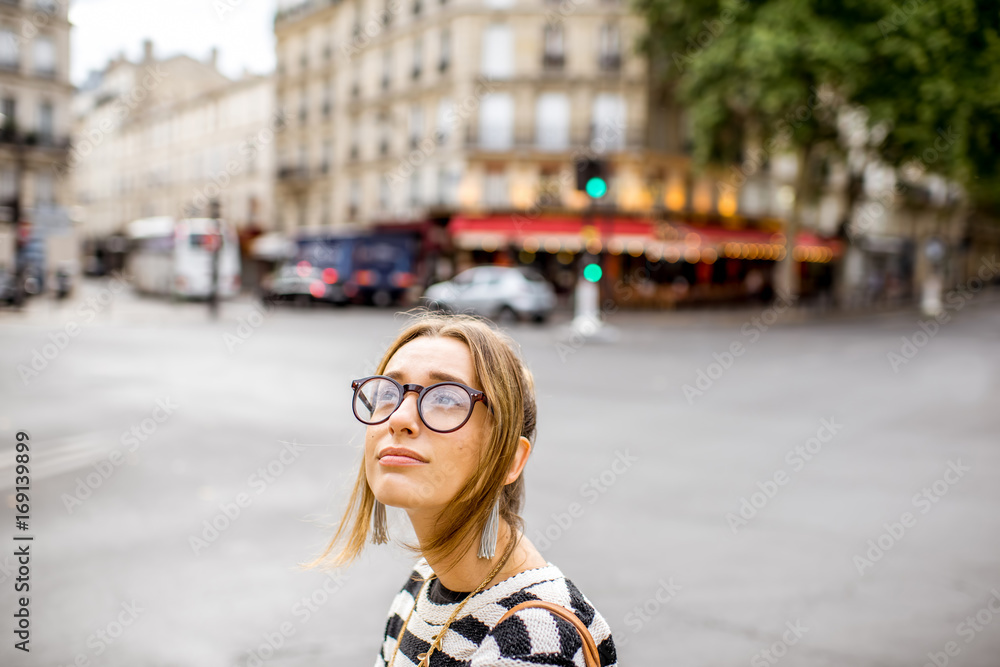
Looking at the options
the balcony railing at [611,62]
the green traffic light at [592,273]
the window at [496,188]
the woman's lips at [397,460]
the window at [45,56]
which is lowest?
the woman's lips at [397,460]

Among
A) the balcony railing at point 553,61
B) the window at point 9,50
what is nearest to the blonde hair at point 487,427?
the balcony railing at point 553,61

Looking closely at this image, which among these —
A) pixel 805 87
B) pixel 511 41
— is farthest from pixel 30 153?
pixel 805 87

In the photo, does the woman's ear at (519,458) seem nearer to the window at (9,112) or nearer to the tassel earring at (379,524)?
the tassel earring at (379,524)

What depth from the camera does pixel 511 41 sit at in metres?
34.0

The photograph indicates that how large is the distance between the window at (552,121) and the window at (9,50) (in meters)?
20.7

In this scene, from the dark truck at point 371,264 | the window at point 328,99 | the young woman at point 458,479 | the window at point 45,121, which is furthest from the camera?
the window at point 328,99

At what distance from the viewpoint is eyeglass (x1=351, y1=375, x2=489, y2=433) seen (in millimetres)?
1330

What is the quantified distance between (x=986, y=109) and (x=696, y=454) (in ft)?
72.5

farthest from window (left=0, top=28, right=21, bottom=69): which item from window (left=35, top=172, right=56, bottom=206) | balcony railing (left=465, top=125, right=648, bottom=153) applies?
balcony railing (left=465, top=125, right=648, bottom=153)

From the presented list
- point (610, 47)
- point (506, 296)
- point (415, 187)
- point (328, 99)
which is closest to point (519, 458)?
point (506, 296)

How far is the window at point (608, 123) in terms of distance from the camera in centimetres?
3331

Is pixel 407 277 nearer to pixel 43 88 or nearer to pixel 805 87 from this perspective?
pixel 805 87

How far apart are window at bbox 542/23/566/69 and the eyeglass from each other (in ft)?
113

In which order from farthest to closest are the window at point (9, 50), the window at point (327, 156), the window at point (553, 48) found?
the window at point (327, 156) < the window at point (553, 48) < the window at point (9, 50)
